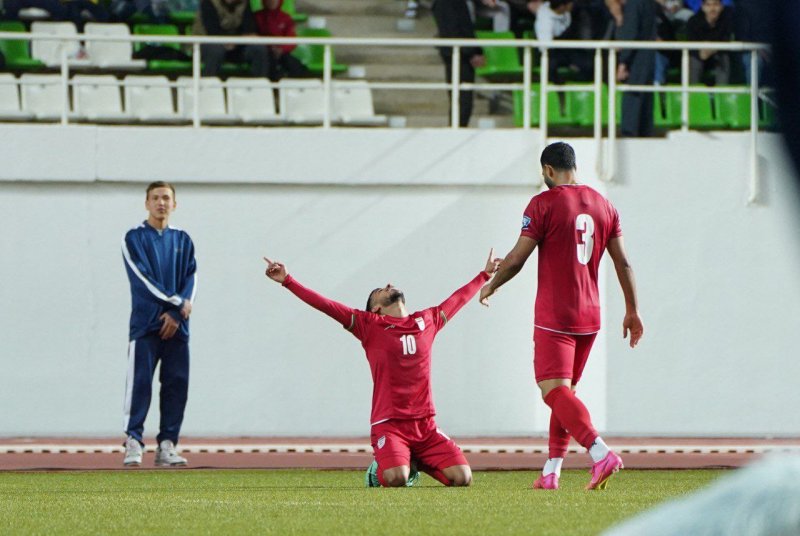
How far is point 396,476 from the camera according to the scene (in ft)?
28.4

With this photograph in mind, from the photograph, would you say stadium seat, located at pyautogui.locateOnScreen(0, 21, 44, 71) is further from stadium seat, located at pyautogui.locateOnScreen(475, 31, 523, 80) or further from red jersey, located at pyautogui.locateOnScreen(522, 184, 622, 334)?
red jersey, located at pyautogui.locateOnScreen(522, 184, 622, 334)

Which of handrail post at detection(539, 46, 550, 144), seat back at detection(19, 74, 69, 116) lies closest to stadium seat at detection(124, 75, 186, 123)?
seat back at detection(19, 74, 69, 116)

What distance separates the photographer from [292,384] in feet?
53.2

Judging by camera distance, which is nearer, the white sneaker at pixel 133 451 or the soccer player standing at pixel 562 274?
the soccer player standing at pixel 562 274

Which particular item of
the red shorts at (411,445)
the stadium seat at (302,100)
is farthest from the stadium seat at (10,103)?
the red shorts at (411,445)

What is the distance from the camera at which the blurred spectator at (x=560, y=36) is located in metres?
18.0

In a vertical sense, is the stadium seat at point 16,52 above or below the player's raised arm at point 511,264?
above

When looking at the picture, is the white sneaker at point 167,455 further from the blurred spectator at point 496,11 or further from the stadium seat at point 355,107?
the blurred spectator at point 496,11

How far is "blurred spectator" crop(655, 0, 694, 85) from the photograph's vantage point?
712 inches

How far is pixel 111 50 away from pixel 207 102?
1966mm

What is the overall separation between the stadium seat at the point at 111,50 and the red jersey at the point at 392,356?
31.7ft

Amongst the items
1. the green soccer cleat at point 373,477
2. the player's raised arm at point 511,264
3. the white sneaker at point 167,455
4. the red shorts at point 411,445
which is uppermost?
the player's raised arm at point 511,264

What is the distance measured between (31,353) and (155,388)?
1.39 meters

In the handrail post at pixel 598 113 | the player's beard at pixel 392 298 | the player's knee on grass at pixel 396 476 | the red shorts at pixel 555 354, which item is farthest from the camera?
the handrail post at pixel 598 113
